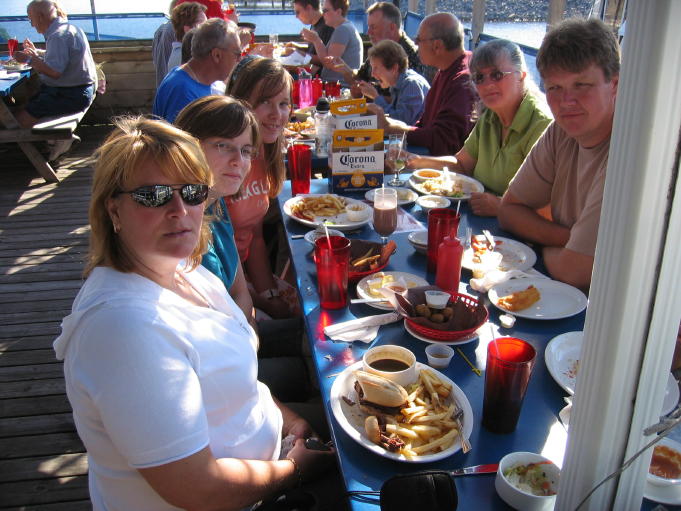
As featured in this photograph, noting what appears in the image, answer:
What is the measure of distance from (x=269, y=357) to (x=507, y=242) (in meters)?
1.13

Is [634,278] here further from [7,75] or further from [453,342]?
[7,75]

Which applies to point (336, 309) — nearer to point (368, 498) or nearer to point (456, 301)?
point (456, 301)

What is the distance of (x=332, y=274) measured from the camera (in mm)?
1771

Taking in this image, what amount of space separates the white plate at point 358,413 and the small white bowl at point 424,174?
178cm

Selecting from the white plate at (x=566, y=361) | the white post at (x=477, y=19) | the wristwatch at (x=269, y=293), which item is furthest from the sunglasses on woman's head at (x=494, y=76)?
the white post at (x=477, y=19)

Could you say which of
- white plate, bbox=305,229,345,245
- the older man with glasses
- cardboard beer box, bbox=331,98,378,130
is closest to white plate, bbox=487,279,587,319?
white plate, bbox=305,229,345,245

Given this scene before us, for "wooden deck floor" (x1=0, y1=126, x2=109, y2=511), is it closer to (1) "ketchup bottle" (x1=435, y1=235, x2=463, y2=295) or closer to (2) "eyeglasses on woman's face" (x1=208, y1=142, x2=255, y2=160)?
(2) "eyeglasses on woman's face" (x1=208, y1=142, x2=255, y2=160)

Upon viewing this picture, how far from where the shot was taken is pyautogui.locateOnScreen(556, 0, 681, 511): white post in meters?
0.59

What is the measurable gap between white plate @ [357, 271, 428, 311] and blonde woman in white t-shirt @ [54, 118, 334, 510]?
19.0 inches

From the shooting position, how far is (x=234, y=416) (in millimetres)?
1319

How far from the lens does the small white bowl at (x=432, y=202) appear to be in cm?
263

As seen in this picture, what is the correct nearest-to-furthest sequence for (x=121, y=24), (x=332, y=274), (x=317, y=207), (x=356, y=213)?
1. (x=332, y=274)
2. (x=356, y=213)
3. (x=317, y=207)
4. (x=121, y=24)

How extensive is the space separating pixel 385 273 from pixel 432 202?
86cm

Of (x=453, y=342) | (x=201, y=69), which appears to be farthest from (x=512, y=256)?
(x=201, y=69)
